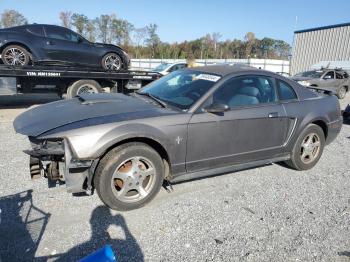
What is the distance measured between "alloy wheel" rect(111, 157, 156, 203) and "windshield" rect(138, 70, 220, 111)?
2.76ft

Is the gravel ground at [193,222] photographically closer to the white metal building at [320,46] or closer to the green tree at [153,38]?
the white metal building at [320,46]

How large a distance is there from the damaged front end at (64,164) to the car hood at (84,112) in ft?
0.54

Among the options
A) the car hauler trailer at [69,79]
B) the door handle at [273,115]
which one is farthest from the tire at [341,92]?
the door handle at [273,115]

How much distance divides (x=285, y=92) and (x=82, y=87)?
6007mm

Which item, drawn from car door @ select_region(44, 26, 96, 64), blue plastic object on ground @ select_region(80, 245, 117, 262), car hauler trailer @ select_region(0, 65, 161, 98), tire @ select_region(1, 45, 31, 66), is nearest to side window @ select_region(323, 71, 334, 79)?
car hauler trailer @ select_region(0, 65, 161, 98)

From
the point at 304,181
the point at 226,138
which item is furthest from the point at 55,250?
the point at 304,181

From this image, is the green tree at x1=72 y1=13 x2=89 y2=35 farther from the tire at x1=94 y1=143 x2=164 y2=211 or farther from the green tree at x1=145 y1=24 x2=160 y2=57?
the tire at x1=94 y1=143 x2=164 y2=211

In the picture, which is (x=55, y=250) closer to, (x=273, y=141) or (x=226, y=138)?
(x=226, y=138)

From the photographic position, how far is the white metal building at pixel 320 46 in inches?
1018

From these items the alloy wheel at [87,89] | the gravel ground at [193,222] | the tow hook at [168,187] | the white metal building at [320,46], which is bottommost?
the gravel ground at [193,222]

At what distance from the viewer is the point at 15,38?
8.50 m

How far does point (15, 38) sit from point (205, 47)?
52.3 m

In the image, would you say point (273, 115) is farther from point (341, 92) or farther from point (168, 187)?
point (341, 92)

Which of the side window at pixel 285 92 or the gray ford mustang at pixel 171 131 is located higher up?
the side window at pixel 285 92
